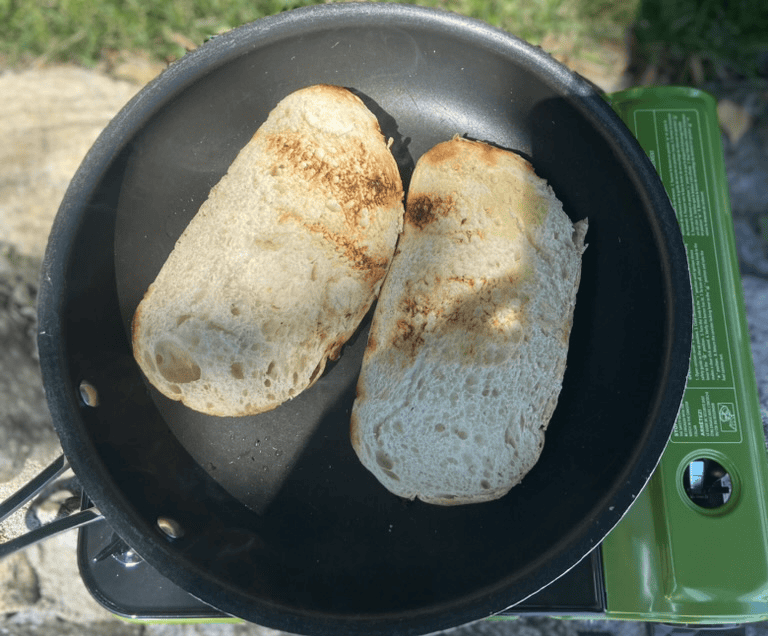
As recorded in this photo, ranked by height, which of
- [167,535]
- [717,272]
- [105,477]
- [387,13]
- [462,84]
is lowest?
[167,535]

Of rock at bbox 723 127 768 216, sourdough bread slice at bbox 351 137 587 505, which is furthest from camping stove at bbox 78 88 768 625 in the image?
rock at bbox 723 127 768 216

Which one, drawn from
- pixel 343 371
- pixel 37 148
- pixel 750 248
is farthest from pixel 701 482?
pixel 37 148

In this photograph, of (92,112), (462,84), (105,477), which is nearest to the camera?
(105,477)

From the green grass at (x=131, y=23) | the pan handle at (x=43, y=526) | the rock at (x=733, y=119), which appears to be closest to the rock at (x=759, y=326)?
the rock at (x=733, y=119)

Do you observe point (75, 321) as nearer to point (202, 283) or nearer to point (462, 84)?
point (202, 283)

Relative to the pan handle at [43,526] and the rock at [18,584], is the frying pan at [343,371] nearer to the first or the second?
the pan handle at [43,526]

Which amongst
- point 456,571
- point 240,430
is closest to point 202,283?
point 240,430

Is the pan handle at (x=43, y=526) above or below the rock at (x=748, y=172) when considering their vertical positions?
below
